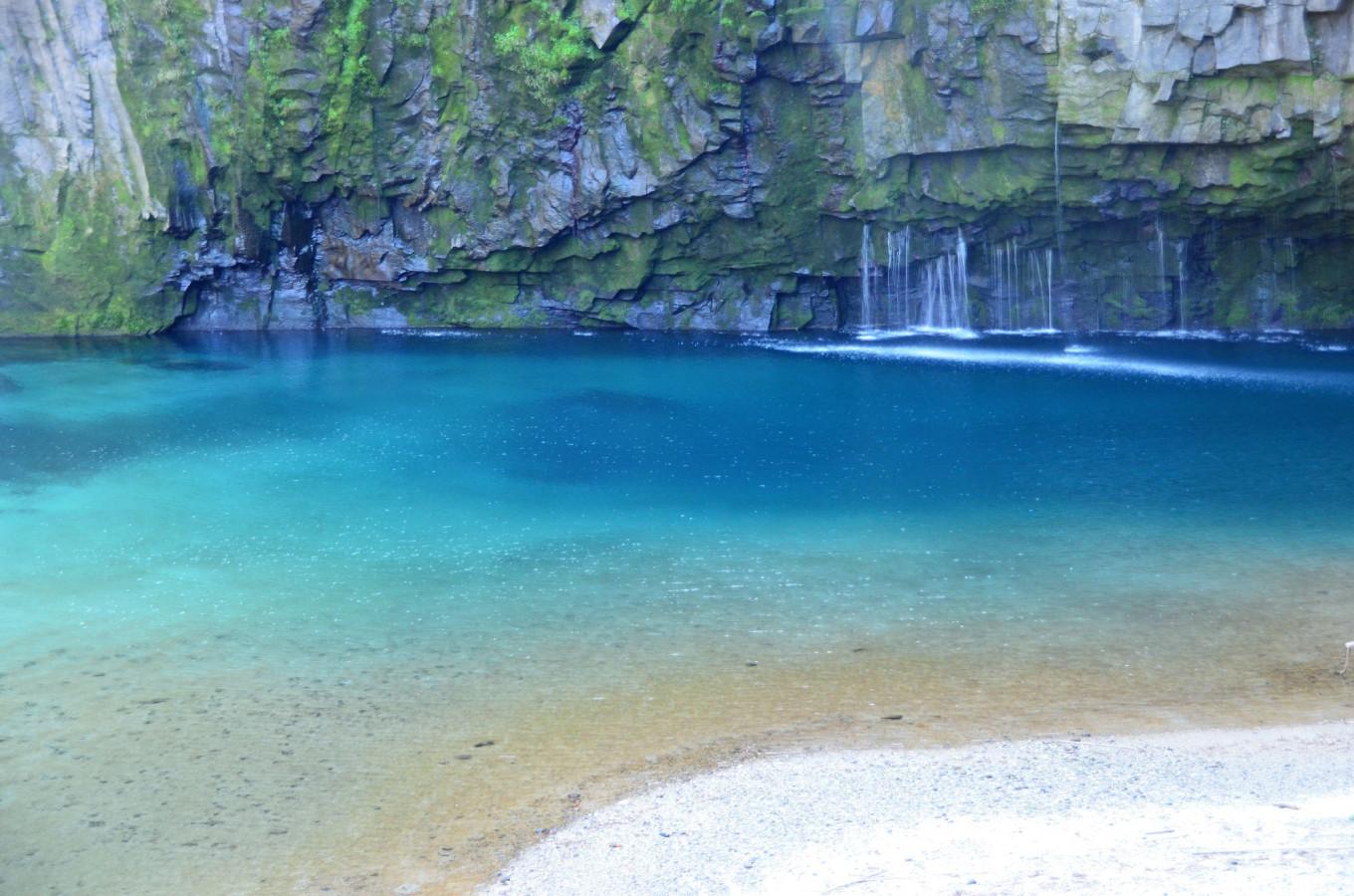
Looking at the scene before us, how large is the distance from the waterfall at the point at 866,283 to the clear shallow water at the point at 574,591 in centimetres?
732

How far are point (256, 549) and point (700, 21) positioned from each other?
18830 millimetres

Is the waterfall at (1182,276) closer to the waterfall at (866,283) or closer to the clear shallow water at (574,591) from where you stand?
the clear shallow water at (574,591)

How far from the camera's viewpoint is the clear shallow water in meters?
9.92

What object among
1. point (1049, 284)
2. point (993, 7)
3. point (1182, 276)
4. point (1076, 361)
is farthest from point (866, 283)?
point (993, 7)

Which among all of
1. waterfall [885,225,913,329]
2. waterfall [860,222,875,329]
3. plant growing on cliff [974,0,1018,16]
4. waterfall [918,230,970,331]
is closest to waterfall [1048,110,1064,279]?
plant growing on cliff [974,0,1018,16]

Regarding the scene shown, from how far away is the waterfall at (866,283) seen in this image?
110 feet

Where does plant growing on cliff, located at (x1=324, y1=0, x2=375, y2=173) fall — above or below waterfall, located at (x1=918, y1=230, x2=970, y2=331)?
above

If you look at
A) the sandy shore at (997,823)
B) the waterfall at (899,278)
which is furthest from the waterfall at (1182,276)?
the sandy shore at (997,823)

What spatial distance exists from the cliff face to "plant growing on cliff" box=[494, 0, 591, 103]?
0.07 meters

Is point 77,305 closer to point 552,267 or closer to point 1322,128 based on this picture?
point 552,267

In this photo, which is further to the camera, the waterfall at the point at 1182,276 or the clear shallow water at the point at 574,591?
the waterfall at the point at 1182,276

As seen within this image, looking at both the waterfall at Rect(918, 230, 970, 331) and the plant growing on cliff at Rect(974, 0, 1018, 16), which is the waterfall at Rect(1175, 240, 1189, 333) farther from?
the plant growing on cliff at Rect(974, 0, 1018, 16)

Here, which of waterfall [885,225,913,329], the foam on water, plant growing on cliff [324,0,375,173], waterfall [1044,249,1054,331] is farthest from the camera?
plant growing on cliff [324,0,375,173]

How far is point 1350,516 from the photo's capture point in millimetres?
16625
